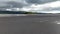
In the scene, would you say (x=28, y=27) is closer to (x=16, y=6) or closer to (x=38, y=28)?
(x=38, y=28)

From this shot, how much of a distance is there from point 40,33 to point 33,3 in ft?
1.15

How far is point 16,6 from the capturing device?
113cm

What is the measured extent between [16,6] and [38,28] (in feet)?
1.15

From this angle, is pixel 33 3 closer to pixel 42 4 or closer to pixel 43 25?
pixel 42 4

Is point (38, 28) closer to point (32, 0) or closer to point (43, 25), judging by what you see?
point (43, 25)

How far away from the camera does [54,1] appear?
1.14 metres

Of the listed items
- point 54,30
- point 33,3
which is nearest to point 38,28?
→ point 54,30

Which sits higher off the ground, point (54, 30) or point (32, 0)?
point (32, 0)

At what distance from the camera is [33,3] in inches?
44.8

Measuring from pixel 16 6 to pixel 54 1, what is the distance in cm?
43

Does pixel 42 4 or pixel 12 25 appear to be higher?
pixel 42 4

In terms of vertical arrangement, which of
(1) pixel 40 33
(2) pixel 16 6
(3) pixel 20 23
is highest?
(2) pixel 16 6

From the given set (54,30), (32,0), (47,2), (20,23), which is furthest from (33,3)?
(54,30)

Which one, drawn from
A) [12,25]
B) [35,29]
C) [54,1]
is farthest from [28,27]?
[54,1]
